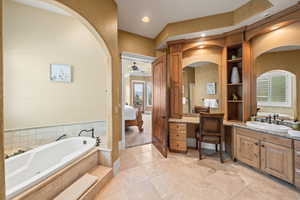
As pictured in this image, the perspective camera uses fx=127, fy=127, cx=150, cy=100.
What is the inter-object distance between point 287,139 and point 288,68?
1255 mm

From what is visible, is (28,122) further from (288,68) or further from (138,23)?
(288,68)

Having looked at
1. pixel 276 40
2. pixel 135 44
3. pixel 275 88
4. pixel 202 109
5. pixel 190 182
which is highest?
pixel 135 44

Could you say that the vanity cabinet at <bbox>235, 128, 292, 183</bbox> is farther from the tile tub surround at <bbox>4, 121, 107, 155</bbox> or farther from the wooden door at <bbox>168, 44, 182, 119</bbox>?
the tile tub surround at <bbox>4, 121, 107, 155</bbox>

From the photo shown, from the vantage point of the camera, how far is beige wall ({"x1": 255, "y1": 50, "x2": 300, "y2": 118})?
212cm

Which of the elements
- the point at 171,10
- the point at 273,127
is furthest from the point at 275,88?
the point at 171,10

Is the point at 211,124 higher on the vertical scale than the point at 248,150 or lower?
higher

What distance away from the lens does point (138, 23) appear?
2938 mm

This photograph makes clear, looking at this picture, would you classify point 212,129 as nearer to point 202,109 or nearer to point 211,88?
point 202,109

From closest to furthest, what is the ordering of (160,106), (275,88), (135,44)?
(275,88) → (160,106) → (135,44)

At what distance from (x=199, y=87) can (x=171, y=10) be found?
1.89 meters

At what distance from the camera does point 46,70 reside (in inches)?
100

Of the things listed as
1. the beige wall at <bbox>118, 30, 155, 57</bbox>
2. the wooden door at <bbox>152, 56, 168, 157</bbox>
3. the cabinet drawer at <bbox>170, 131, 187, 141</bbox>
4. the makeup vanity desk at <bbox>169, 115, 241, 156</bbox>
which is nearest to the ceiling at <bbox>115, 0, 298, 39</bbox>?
the beige wall at <bbox>118, 30, 155, 57</bbox>

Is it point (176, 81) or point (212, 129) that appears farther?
point (176, 81)

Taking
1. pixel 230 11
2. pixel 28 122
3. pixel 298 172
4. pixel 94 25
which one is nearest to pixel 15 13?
pixel 94 25
